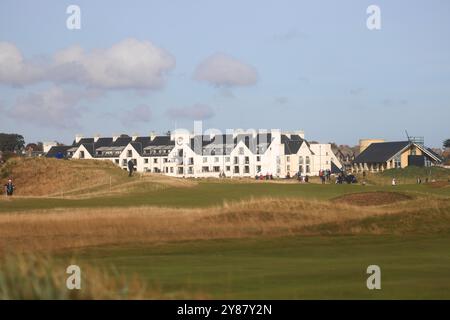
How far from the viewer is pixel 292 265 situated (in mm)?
28734

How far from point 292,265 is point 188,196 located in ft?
175

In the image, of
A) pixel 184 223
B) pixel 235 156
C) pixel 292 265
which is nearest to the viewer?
pixel 292 265

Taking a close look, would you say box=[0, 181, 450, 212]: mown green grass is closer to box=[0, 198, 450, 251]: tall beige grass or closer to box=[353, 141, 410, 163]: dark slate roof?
box=[0, 198, 450, 251]: tall beige grass

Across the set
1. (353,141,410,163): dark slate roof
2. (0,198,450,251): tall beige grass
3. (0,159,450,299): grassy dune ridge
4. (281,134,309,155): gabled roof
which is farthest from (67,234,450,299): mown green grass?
(281,134,309,155): gabled roof

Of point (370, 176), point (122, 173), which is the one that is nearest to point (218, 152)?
point (370, 176)

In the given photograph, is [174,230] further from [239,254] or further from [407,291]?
[407,291]

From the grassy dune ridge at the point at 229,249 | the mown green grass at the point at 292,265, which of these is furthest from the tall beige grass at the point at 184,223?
the mown green grass at the point at 292,265

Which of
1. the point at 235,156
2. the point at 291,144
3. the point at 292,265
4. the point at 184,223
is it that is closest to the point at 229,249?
the point at 292,265

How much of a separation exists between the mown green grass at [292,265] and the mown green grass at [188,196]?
27.8 metres

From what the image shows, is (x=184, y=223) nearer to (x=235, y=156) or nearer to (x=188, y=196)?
(x=188, y=196)

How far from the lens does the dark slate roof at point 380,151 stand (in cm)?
17162

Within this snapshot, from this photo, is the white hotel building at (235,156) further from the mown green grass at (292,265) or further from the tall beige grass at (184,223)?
the mown green grass at (292,265)
